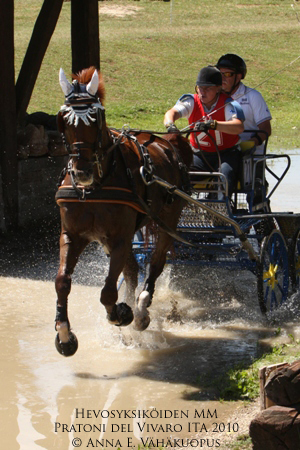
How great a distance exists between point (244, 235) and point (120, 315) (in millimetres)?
1580

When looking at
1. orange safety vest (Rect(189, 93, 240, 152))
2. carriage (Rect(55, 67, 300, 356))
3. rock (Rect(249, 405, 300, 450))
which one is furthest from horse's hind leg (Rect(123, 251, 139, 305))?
rock (Rect(249, 405, 300, 450))

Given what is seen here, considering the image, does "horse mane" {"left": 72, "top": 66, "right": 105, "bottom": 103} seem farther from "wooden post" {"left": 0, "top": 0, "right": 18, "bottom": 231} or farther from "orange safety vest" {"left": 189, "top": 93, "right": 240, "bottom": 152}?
"wooden post" {"left": 0, "top": 0, "right": 18, "bottom": 231}

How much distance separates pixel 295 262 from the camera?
23.8 ft

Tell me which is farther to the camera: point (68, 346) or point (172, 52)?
point (172, 52)

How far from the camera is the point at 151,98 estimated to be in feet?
82.0

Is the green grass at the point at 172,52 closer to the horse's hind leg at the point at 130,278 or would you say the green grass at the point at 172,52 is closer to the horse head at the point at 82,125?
the horse's hind leg at the point at 130,278

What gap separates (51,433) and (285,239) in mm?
3648

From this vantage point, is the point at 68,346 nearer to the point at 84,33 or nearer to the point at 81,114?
the point at 81,114

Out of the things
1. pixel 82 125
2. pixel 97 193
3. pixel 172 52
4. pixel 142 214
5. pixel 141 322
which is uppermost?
pixel 82 125

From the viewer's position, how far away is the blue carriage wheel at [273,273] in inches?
256

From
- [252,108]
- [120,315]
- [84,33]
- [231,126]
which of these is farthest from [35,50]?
[120,315]

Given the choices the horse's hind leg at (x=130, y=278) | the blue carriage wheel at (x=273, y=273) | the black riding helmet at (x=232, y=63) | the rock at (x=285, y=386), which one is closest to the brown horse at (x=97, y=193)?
the horse's hind leg at (x=130, y=278)

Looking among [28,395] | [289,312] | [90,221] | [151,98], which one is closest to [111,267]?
[90,221]

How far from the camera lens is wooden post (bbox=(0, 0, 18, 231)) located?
9.02m
